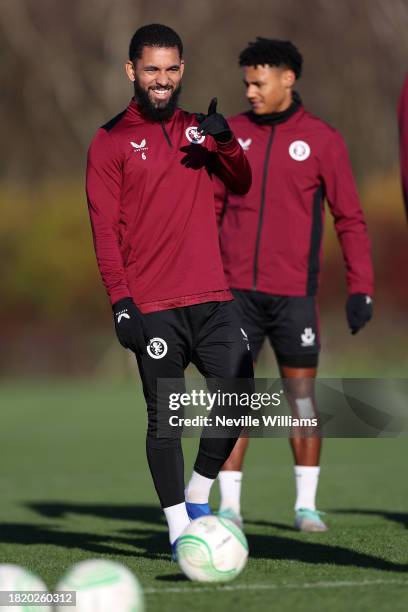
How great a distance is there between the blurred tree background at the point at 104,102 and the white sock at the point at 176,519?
31.3 meters

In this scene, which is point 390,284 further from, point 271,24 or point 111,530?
point 111,530

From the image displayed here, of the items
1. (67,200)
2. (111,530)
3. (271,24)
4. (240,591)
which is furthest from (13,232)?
(240,591)

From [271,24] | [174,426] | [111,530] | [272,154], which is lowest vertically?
[111,530]

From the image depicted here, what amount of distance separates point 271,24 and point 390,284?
29.9 ft

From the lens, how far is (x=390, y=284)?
125ft

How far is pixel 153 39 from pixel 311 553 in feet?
8.95

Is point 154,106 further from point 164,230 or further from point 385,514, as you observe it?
point 385,514

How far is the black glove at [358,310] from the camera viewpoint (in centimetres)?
782

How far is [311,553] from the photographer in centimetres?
696

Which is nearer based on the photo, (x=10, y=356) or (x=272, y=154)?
(x=272, y=154)

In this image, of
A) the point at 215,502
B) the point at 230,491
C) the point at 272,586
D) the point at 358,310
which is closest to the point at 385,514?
the point at 230,491

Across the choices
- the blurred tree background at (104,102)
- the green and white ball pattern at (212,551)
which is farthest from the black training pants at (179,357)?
the blurred tree background at (104,102)

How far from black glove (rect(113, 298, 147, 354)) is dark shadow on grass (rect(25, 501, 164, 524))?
292cm

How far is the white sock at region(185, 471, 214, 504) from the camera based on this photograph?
6789mm
